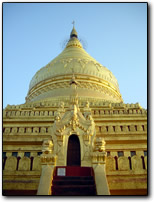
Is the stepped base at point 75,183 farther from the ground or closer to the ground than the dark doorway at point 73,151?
closer to the ground

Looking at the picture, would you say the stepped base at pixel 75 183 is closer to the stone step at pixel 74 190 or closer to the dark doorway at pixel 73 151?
the stone step at pixel 74 190

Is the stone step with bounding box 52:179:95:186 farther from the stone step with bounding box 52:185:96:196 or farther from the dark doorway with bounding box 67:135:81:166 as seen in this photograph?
the dark doorway with bounding box 67:135:81:166

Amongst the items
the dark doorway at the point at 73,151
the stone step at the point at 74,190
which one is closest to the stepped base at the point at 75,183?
the stone step at the point at 74,190

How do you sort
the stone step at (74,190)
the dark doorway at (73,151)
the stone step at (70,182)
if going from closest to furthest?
1. the stone step at (74,190)
2. the stone step at (70,182)
3. the dark doorway at (73,151)

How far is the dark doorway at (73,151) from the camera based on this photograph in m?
10.9

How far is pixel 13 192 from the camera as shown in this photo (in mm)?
9938

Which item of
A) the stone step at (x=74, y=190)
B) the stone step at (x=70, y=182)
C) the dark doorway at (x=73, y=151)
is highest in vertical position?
the dark doorway at (x=73, y=151)

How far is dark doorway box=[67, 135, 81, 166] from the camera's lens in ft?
35.6

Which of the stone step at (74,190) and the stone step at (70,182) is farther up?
the stone step at (70,182)

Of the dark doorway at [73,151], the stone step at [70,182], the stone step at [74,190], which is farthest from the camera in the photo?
the dark doorway at [73,151]

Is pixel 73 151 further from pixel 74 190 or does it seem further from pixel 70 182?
pixel 74 190

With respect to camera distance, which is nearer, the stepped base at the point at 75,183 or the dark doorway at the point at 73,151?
the stepped base at the point at 75,183

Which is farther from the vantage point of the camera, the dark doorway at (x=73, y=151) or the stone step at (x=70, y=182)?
the dark doorway at (x=73, y=151)

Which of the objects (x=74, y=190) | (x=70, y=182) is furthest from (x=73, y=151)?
(x=74, y=190)
